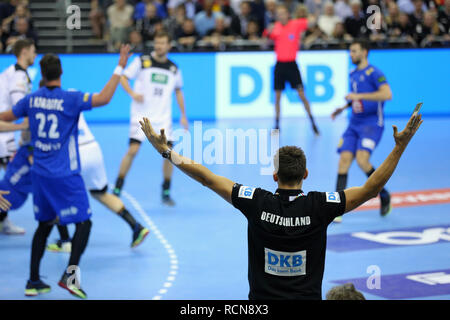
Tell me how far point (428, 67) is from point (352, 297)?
1490 cm

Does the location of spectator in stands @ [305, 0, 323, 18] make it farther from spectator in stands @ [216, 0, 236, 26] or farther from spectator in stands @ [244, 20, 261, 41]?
spectator in stands @ [216, 0, 236, 26]

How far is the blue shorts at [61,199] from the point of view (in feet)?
20.7

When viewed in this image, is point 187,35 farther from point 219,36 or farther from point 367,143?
point 367,143

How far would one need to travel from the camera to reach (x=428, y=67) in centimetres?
1723

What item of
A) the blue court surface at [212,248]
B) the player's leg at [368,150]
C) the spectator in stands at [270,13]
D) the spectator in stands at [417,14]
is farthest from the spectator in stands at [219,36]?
the player's leg at [368,150]

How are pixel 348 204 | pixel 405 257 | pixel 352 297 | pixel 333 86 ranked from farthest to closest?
pixel 333 86
pixel 405 257
pixel 348 204
pixel 352 297

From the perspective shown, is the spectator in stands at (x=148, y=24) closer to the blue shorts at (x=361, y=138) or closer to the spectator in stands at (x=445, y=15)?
the spectator in stands at (x=445, y=15)

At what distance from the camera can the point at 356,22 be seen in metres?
17.1

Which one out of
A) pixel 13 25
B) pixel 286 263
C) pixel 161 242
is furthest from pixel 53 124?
pixel 13 25

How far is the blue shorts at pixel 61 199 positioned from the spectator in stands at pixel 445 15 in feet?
25.5

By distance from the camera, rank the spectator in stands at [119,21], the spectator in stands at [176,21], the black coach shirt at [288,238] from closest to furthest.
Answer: the black coach shirt at [288,238] → the spectator in stands at [119,21] → the spectator in stands at [176,21]

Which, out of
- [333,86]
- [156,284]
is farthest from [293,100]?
[156,284]

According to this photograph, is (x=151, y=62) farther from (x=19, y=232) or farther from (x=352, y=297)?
(x=352, y=297)

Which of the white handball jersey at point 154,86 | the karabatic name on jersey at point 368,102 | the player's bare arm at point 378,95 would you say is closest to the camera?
the player's bare arm at point 378,95
